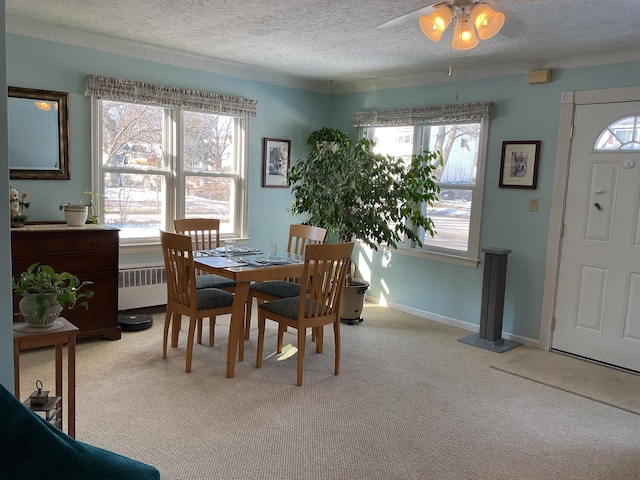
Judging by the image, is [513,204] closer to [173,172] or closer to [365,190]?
[365,190]

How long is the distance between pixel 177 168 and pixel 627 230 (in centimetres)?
372

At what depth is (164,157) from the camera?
480cm

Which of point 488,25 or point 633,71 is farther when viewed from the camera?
point 633,71

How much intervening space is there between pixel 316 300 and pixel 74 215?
1945 mm

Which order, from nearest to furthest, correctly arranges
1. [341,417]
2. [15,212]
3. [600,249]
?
[341,417] → [15,212] → [600,249]

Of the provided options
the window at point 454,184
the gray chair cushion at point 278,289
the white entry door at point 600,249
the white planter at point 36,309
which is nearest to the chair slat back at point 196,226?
the gray chair cushion at point 278,289

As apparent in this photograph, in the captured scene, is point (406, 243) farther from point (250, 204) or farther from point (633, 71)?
point (633, 71)

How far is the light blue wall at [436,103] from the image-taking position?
4055mm

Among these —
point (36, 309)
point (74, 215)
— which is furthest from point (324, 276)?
point (74, 215)

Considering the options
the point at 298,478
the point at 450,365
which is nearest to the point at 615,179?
the point at 450,365

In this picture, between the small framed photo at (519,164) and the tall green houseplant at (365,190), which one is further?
the tall green houseplant at (365,190)

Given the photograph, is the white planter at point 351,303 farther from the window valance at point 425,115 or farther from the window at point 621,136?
the window at point 621,136

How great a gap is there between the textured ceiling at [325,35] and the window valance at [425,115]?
30 centimetres

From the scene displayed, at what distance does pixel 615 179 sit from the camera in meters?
3.87
